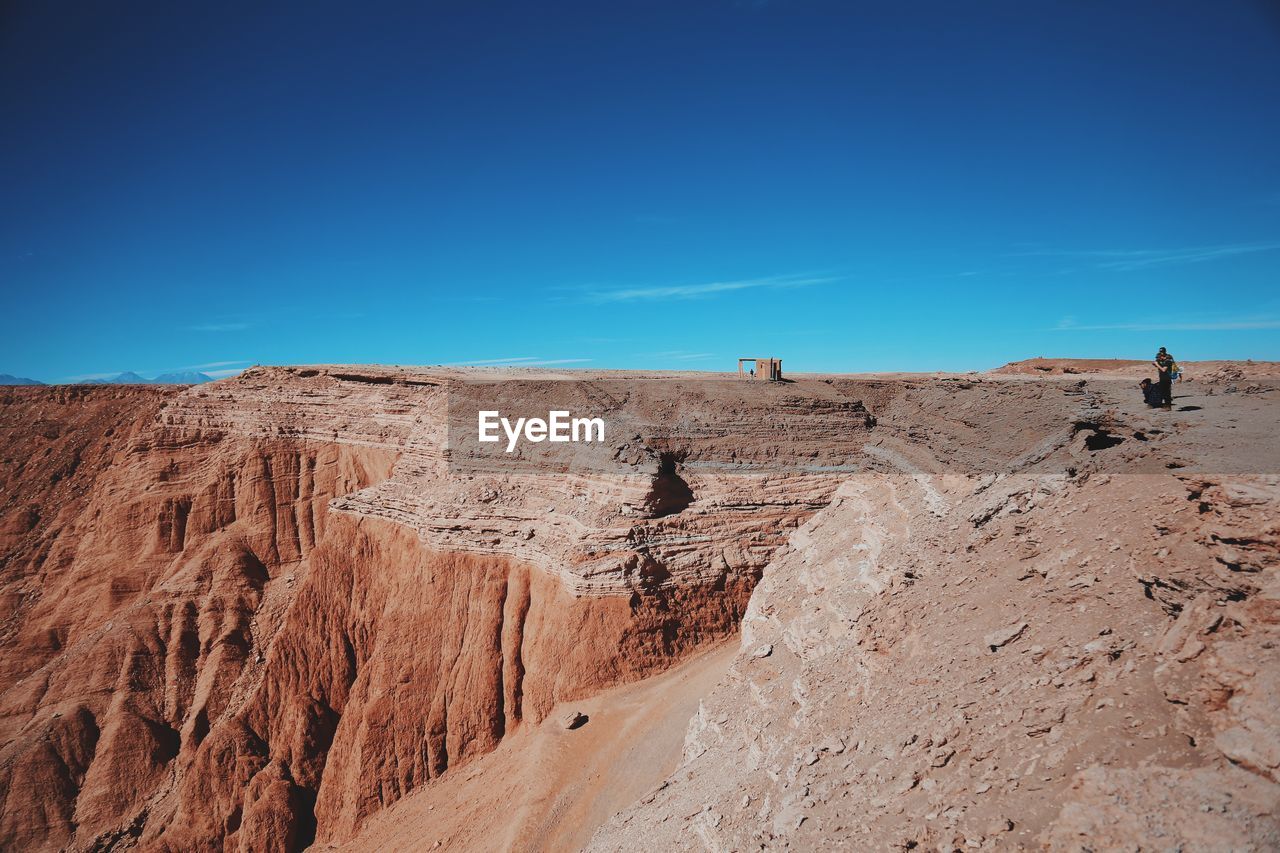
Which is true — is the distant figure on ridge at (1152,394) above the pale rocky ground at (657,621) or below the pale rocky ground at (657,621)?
above

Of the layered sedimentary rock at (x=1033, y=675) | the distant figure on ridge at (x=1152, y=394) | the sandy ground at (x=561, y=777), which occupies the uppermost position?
the distant figure on ridge at (x=1152, y=394)

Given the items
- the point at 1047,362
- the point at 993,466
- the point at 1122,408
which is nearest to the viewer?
the point at 993,466

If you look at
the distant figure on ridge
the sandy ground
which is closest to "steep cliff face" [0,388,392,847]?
the sandy ground

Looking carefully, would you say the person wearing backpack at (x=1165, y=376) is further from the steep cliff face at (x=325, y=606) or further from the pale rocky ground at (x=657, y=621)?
the steep cliff face at (x=325, y=606)

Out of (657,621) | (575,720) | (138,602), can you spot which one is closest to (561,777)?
(575,720)

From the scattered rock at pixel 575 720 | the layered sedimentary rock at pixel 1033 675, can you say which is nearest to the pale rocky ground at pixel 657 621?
the layered sedimentary rock at pixel 1033 675

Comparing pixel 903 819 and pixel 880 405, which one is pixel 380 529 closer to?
pixel 880 405

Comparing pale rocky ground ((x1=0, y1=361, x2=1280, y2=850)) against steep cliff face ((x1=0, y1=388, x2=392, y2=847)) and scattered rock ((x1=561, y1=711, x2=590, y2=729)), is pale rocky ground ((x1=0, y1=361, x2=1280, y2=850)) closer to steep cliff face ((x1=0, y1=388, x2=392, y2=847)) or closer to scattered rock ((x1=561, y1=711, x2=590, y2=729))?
steep cliff face ((x1=0, y1=388, x2=392, y2=847))

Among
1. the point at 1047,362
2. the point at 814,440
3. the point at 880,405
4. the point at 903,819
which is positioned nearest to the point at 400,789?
the point at 814,440

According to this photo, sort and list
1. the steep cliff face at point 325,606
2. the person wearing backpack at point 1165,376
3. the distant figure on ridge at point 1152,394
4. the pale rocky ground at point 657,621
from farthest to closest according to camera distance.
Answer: the steep cliff face at point 325,606 < the distant figure on ridge at point 1152,394 < the person wearing backpack at point 1165,376 < the pale rocky ground at point 657,621
